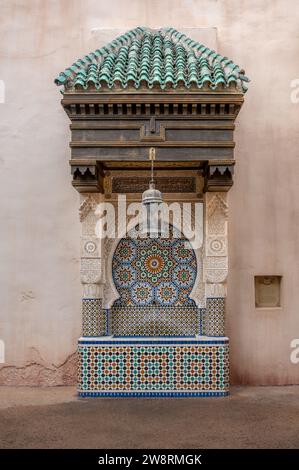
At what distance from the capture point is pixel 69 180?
565 centimetres

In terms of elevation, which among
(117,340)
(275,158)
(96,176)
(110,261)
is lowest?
(117,340)

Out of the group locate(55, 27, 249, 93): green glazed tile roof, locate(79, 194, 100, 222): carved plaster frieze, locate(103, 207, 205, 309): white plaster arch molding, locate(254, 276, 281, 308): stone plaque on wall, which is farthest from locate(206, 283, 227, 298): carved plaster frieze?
locate(55, 27, 249, 93): green glazed tile roof

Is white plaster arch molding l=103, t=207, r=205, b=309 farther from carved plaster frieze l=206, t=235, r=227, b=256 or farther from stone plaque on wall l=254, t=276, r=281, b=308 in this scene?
stone plaque on wall l=254, t=276, r=281, b=308

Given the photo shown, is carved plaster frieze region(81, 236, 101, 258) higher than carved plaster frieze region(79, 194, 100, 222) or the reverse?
the reverse

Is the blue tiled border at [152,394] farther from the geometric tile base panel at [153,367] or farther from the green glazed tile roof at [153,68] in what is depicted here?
the green glazed tile roof at [153,68]

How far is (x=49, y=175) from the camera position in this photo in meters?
5.65

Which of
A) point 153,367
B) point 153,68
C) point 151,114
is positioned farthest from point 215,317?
point 153,68

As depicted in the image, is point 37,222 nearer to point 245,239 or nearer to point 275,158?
point 245,239

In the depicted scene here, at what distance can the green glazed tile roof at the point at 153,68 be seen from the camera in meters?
4.56

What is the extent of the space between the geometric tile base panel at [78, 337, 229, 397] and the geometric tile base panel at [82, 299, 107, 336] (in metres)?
0.15

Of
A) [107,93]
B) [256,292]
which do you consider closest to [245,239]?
[256,292]

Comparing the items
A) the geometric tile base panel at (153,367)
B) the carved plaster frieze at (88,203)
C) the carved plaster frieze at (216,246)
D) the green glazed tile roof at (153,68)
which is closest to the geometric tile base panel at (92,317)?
the geometric tile base panel at (153,367)

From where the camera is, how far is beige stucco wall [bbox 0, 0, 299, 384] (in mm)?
5516
